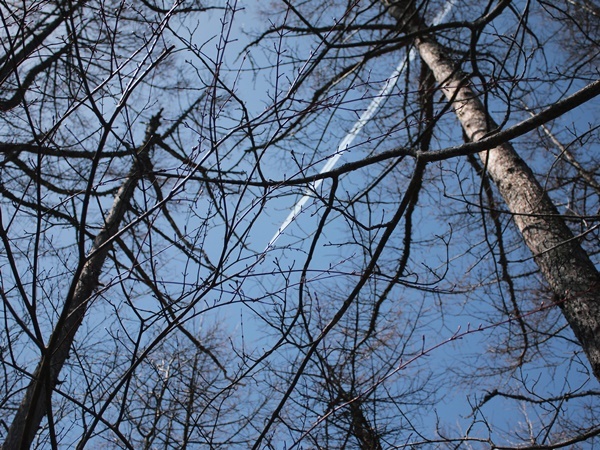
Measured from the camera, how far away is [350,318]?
391 centimetres

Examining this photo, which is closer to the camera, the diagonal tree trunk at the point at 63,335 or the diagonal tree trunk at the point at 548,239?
the diagonal tree trunk at the point at 63,335

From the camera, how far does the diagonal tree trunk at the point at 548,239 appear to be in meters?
2.17

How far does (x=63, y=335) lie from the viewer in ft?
9.43

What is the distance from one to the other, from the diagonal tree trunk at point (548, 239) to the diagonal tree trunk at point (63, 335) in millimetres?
1538

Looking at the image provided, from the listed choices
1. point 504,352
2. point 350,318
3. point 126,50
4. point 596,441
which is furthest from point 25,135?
point 596,441

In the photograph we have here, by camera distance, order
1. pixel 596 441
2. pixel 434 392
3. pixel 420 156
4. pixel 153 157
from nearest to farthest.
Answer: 1. pixel 420 156
2. pixel 596 441
3. pixel 434 392
4. pixel 153 157

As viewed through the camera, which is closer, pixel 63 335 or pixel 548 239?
pixel 548 239

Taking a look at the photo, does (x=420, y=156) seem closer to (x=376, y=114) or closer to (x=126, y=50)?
(x=376, y=114)

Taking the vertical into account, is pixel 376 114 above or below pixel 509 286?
above

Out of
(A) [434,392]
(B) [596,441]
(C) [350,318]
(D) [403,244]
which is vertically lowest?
(B) [596,441]

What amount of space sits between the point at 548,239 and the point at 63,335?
2.94m

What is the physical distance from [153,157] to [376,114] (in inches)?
98.2

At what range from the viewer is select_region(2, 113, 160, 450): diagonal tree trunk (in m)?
1.28

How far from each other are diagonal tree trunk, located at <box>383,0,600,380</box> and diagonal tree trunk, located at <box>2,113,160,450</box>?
154cm
